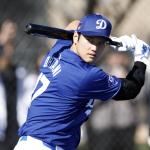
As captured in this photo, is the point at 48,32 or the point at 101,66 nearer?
the point at 48,32

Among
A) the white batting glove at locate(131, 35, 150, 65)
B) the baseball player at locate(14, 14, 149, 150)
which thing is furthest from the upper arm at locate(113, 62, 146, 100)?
the white batting glove at locate(131, 35, 150, 65)

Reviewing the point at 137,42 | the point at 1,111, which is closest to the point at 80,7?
the point at 1,111

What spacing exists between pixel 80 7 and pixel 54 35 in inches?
158

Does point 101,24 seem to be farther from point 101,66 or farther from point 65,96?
point 101,66

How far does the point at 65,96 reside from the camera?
6.45 meters

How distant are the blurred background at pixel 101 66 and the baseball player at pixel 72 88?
2.53 meters

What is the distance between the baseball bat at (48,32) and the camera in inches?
255

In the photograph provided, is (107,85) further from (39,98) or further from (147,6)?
(147,6)

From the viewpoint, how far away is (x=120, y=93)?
660 cm

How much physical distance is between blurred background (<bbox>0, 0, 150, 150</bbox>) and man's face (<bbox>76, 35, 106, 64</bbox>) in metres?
2.75

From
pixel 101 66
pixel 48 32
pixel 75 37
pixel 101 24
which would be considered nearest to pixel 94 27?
pixel 101 24

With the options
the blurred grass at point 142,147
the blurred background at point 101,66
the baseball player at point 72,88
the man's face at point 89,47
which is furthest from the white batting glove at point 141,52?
the blurred grass at point 142,147

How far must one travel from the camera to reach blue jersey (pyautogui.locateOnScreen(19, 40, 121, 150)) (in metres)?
6.39

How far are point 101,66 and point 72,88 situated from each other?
3982 mm
